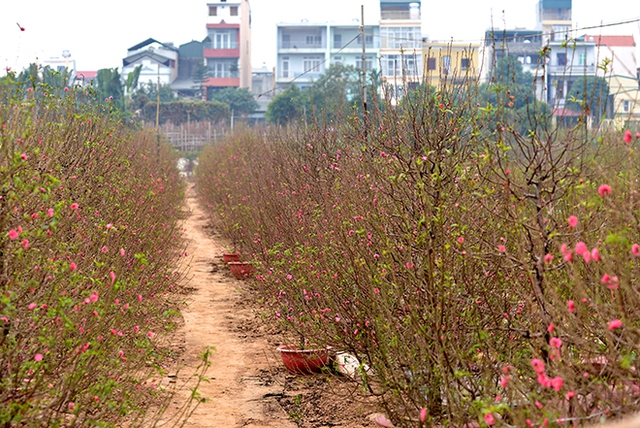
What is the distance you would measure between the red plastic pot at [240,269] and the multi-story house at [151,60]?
164 ft

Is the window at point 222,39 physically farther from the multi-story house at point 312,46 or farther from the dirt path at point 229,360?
the dirt path at point 229,360

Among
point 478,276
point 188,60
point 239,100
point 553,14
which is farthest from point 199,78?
point 478,276

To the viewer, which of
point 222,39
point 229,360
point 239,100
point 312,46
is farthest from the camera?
point 222,39

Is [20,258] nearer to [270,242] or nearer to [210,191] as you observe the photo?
[270,242]

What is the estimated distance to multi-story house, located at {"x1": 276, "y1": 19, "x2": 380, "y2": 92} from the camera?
220 feet

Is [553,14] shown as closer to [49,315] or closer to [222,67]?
[222,67]

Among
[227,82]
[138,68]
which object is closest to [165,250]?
[138,68]

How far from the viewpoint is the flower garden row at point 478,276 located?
411 cm

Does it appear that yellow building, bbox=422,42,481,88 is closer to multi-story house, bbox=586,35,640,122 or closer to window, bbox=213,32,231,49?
multi-story house, bbox=586,35,640,122

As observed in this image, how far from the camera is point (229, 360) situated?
9609 mm

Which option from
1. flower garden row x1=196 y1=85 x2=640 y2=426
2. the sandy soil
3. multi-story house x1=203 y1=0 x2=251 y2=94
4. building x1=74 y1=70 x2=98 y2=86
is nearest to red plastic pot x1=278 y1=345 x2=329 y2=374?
the sandy soil

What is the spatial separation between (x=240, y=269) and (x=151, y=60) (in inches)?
2068

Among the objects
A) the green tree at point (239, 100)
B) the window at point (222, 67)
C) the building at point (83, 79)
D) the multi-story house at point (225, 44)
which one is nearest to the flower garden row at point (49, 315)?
the building at point (83, 79)

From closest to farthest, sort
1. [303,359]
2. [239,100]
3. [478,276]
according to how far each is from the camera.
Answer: [478,276], [303,359], [239,100]
